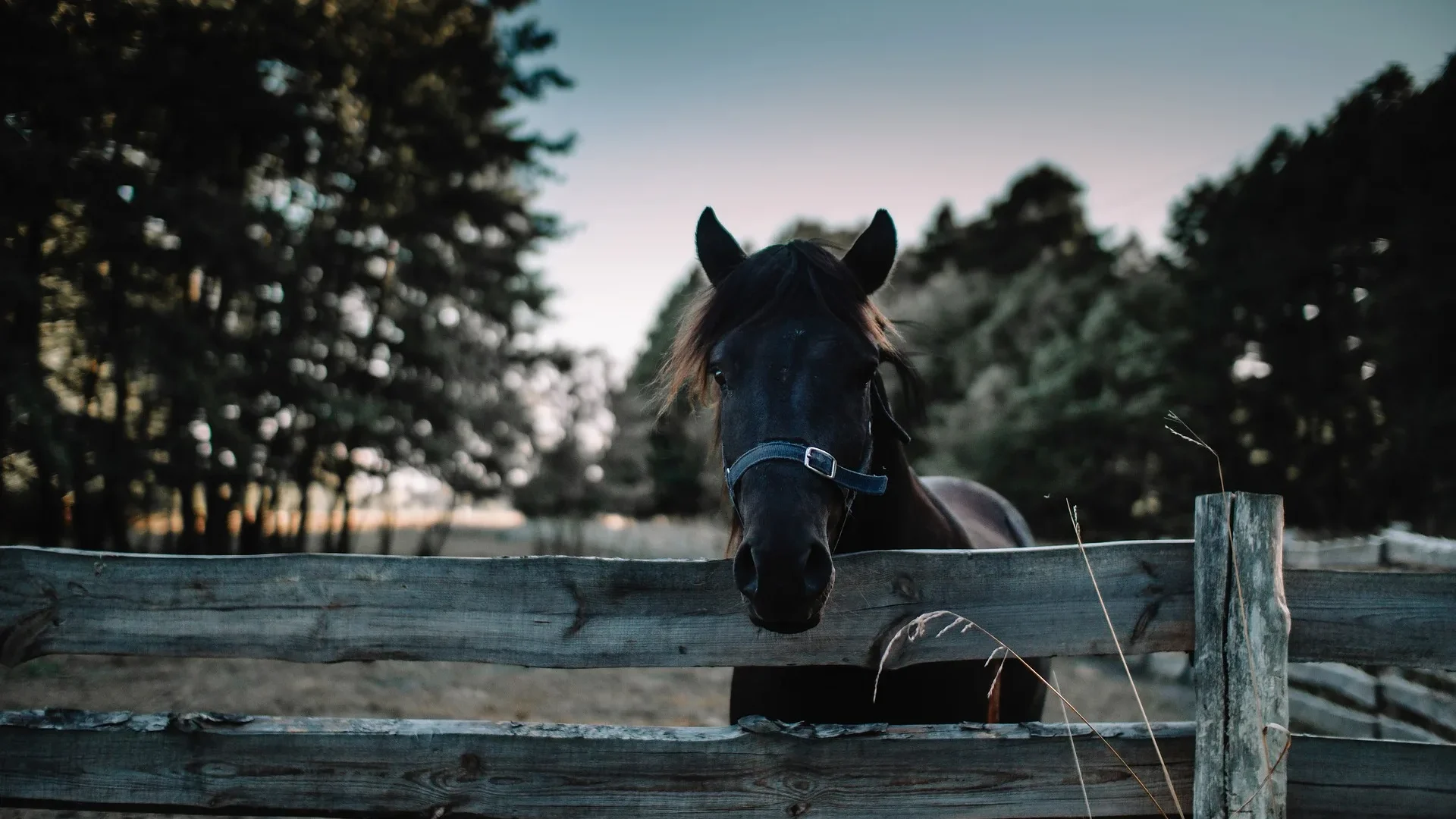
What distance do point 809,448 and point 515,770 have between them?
1.16 m

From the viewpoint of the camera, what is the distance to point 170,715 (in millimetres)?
2094

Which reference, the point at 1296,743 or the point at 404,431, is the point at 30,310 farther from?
the point at 1296,743

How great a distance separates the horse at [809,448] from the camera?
5.78 feet

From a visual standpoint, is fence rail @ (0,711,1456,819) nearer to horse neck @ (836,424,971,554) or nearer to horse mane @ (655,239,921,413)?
horse neck @ (836,424,971,554)

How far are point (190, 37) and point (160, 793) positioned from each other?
11.7m

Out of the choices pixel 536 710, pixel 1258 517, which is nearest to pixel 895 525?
pixel 1258 517

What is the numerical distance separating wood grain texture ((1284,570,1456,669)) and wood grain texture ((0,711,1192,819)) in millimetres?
967

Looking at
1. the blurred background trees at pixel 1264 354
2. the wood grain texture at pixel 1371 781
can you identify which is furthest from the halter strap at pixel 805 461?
the blurred background trees at pixel 1264 354

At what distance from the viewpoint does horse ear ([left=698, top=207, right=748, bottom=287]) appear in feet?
8.80

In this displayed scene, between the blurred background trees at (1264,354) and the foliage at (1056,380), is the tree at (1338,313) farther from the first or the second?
the foliage at (1056,380)

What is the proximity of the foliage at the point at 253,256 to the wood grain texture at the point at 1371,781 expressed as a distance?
38.6 ft

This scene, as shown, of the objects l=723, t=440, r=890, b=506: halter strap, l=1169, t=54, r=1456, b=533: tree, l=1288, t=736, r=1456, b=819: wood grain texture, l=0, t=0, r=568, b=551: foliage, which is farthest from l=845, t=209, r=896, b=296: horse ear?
l=1169, t=54, r=1456, b=533: tree

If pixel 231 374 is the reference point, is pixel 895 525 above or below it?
below

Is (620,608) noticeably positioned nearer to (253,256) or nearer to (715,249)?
(715,249)
